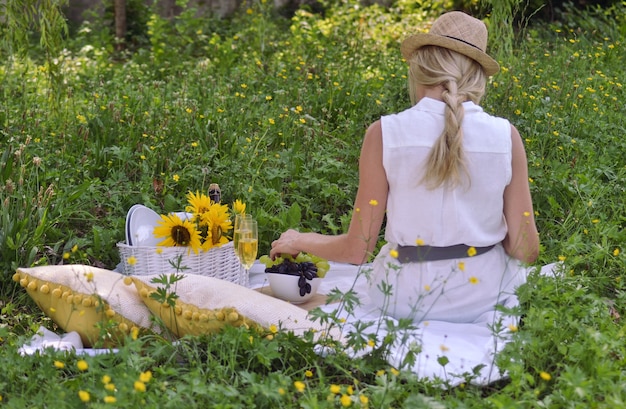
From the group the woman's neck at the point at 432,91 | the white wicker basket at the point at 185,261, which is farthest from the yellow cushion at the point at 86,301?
the woman's neck at the point at 432,91

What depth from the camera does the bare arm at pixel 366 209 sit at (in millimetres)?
3088

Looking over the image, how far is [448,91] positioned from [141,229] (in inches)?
56.0

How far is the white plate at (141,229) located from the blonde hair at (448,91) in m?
1.26

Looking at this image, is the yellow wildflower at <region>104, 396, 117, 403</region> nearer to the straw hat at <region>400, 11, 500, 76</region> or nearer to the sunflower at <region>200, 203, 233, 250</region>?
the sunflower at <region>200, 203, 233, 250</region>

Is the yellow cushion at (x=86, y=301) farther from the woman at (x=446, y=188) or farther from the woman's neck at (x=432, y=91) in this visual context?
the woman's neck at (x=432, y=91)

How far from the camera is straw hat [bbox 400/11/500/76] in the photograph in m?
3.04

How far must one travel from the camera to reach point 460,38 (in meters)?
3.07

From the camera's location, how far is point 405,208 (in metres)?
3.10

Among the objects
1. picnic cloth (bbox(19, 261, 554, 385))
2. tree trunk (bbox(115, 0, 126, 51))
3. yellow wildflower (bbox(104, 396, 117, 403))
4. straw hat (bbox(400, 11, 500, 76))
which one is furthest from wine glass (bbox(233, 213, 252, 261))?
tree trunk (bbox(115, 0, 126, 51))

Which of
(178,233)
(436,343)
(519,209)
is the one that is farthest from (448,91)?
(178,233)

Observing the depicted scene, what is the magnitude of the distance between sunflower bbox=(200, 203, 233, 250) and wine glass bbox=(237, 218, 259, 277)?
20cm

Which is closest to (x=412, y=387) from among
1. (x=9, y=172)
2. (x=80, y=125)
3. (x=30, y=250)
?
(x=30, y=250)

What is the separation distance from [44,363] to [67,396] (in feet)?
0.65

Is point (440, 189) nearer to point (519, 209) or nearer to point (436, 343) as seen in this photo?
point (519, 209)
